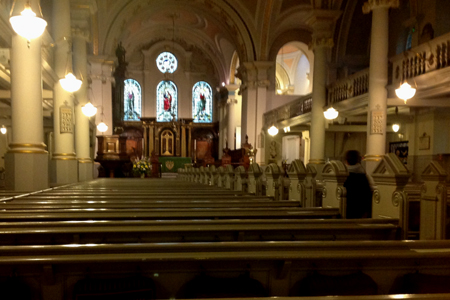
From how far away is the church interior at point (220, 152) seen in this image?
78.7 inches

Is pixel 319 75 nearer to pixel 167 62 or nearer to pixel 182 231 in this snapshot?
pixel 182 231

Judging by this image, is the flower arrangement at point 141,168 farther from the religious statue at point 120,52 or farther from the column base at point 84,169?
the religious statue at point 120,52

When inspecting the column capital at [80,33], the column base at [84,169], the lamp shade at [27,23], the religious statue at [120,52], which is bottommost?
the column base at [84,169]

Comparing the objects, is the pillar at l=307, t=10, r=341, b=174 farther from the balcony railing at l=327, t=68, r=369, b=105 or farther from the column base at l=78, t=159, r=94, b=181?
the column base at l=78, t=159, r=94, b=181

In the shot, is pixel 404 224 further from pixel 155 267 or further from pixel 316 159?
pixel 316 159

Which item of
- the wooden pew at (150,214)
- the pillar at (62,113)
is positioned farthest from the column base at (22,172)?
the wooden pew at (150,214)

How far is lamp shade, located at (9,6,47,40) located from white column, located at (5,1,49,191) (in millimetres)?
1494

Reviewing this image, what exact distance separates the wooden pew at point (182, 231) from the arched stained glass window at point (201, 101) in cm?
2600

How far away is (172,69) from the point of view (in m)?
27.9

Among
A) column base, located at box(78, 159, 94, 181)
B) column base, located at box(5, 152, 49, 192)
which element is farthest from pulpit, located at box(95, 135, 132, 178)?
column base, located at box(5, 152, 49, 192)

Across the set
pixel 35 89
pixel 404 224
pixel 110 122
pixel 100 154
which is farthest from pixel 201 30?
pixel 404 224

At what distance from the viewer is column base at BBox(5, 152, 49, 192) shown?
19.2ft

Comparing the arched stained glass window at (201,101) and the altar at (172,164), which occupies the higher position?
the arched stained glass window at (201,101)

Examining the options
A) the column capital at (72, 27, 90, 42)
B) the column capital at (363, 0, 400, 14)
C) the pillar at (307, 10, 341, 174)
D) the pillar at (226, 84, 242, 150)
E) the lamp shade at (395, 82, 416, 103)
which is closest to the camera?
the lamp shade at (395, 82, 416, 103)
